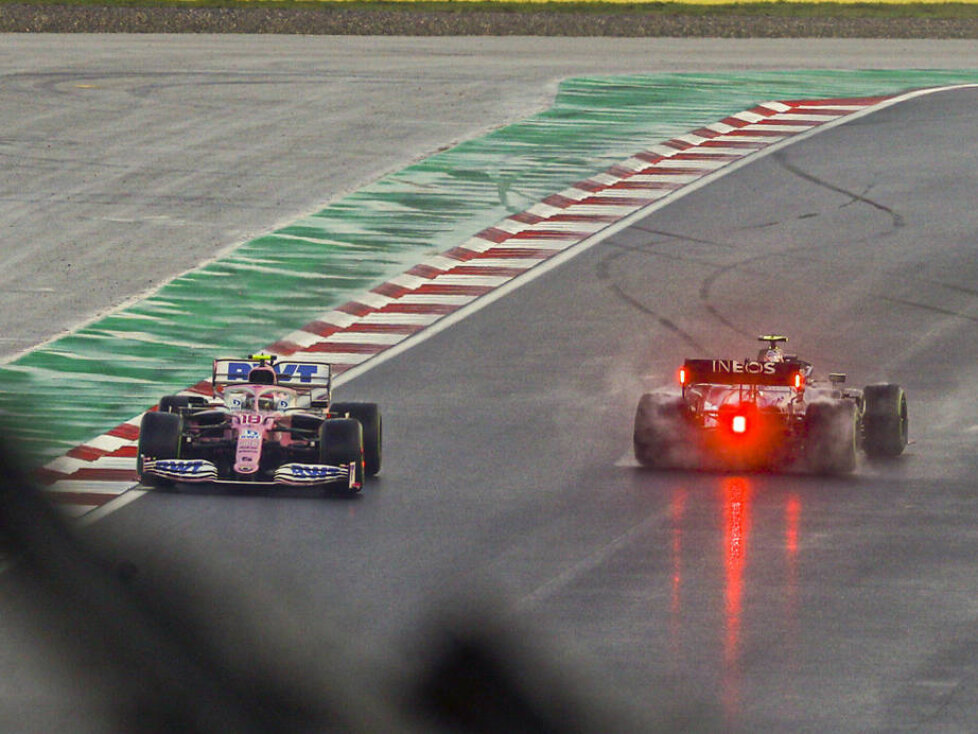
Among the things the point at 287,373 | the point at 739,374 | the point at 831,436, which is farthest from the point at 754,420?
the point at 287,373

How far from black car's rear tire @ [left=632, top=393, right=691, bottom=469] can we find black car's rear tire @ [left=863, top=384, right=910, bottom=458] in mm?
2590

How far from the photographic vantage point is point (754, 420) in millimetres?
23750

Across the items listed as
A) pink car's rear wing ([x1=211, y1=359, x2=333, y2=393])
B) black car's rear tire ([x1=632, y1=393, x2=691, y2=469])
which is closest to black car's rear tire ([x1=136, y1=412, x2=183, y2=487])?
pink car's rear wing ([x1=211, y1=359, x2=333, y2=393])

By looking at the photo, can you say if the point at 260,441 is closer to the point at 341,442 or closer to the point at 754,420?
the point at 341,442

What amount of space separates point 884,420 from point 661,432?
308 centimetres

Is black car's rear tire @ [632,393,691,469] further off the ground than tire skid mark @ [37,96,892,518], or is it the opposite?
tire skid mark @ [37,96,892,518]

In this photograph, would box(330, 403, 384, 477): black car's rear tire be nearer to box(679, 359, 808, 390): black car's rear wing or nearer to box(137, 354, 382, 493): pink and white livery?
box(137, 354, 382, 493): pink and white livery

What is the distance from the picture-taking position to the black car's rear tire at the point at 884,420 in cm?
2455

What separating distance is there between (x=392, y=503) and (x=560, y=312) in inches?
439

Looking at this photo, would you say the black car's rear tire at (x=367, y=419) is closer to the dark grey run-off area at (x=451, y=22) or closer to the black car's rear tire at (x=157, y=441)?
the black car's rear tire at (x=157, y=441)

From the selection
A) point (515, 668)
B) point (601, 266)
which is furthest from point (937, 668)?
point (601, 266)

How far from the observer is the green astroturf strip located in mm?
29375

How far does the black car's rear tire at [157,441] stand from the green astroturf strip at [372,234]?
1.21 m

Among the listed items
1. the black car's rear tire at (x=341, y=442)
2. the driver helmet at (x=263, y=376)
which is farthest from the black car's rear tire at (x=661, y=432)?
the driver helmet at (x=263, y=376)
